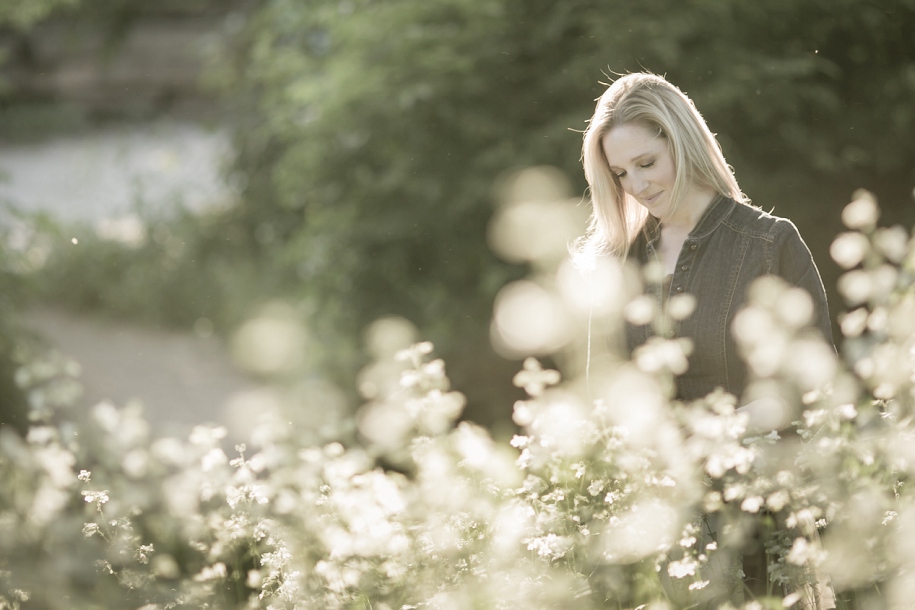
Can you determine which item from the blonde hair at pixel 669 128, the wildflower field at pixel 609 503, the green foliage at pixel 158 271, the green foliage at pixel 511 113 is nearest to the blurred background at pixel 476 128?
the green foliage at pixel 511 113

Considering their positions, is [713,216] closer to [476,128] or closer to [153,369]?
[476,128]

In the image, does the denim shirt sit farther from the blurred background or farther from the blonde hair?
the blurred background

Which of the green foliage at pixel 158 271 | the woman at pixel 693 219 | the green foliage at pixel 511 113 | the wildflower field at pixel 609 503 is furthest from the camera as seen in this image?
the green foliage at pixel 158 271

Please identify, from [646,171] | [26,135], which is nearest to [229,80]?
[646,171]

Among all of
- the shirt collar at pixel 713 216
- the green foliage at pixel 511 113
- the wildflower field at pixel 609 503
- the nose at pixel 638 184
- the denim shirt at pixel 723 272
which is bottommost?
the wildflower field at pixel 609 503

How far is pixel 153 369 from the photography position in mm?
8867

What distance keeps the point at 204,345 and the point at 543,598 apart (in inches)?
296

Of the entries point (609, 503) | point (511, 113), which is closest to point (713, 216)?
point (609, 503)

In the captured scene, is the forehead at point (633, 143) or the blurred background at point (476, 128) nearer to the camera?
the forehead at point (633, 143)

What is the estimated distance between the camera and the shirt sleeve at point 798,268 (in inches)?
92.7

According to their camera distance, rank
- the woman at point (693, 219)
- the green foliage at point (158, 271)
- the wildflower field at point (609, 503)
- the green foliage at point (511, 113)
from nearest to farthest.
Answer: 1. the wildflower field at point (609, 503)
2. the woman at point (693, 219)
3. the green foliage at point (511, 113)
4. the green foliage at point (158, 271)

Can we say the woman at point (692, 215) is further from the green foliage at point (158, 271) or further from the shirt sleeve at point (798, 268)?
the green foliage at point (158, 271)

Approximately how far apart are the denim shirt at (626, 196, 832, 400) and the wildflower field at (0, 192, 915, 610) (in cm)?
7

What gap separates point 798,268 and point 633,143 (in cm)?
52
